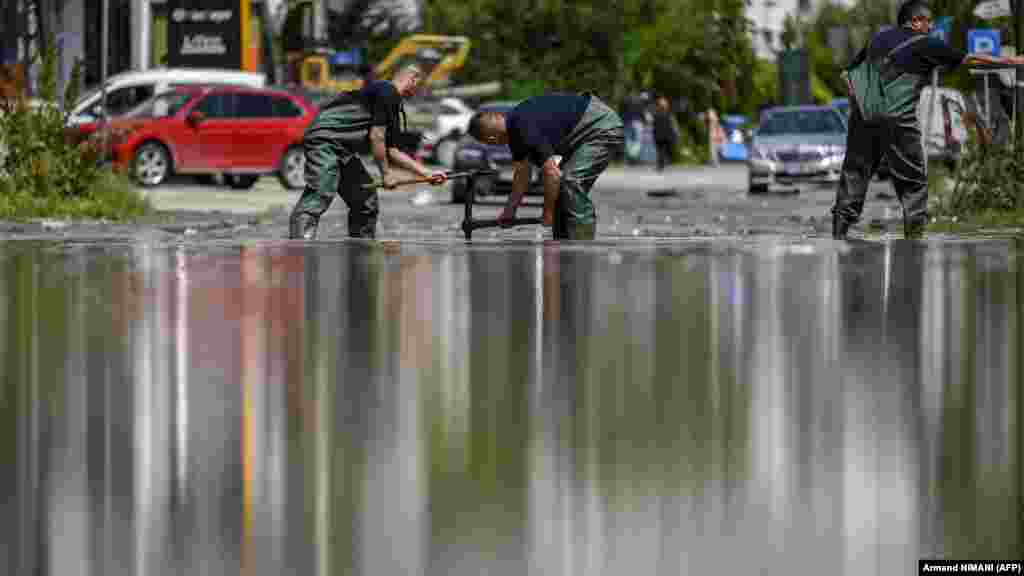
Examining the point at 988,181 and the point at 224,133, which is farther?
the point at 224,133

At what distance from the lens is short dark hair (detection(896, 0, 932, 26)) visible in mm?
16469

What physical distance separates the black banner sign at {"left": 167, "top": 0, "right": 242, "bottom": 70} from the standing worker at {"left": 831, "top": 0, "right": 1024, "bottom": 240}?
35067 millimetres

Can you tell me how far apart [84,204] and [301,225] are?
23.6 ft

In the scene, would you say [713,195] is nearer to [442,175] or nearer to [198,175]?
[198,175]

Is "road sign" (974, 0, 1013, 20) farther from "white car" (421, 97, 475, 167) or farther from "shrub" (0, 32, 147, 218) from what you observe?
"white car" (421, 97, 475, 167)

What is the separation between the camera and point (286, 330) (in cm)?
962

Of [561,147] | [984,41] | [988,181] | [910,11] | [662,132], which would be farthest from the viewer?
[662,132]

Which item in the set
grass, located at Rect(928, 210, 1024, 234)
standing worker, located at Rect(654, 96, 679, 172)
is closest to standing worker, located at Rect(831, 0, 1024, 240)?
grass, located at Rect(928, 210, 1024, 234)

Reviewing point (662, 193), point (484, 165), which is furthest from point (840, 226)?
point (662, 193)

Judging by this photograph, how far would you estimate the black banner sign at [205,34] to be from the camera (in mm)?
50344

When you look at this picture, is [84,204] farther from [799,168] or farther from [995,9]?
[799,168]

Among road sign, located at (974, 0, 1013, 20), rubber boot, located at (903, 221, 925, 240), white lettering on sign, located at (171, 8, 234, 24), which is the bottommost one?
rubber boot, located at (903, 221, 925, 240)

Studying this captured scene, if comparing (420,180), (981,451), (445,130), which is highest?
(420,180)

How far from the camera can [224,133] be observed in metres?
36.1
